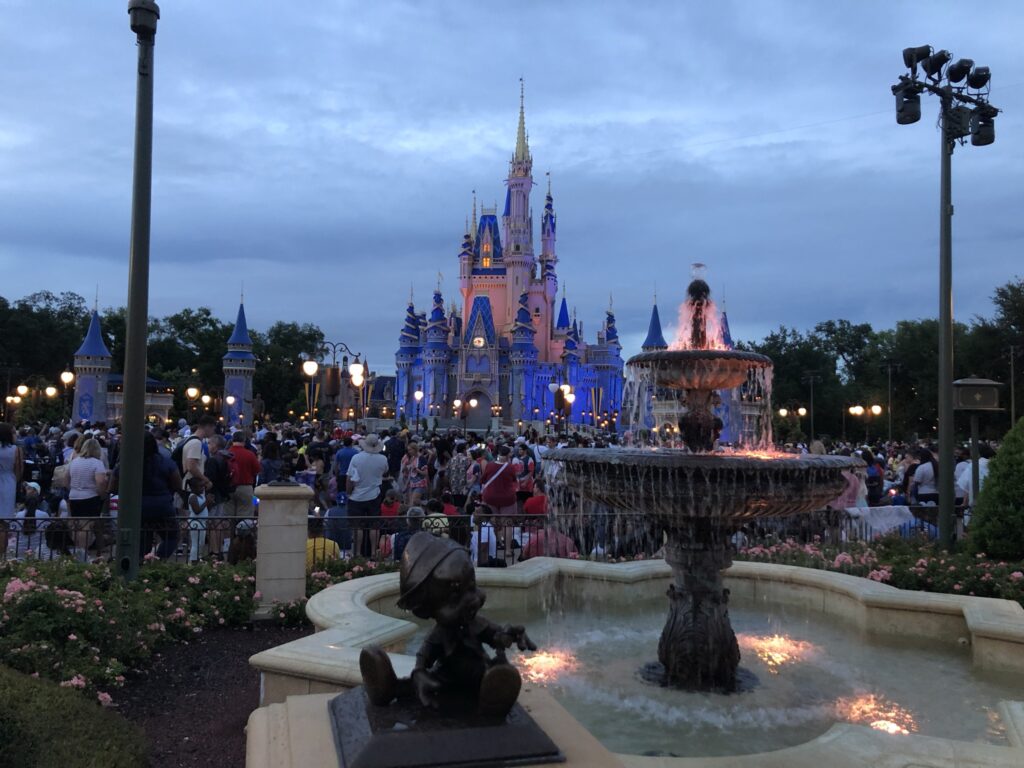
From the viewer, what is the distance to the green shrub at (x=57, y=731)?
356cm

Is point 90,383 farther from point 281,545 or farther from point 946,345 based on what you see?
point 946,345

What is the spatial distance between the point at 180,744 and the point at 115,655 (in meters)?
1.51

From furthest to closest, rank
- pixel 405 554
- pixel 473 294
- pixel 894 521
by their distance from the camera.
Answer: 1. pixel 473 294
2. pixel 894 521
3. pixel 405 554

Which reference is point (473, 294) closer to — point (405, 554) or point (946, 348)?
point (946, 348)

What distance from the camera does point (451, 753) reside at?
8.58ft

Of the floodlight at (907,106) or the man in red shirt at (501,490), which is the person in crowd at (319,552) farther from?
the floodlight at (907,106)

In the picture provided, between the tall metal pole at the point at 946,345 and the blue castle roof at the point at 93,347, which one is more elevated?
the blue castle roof at the point at 93,347

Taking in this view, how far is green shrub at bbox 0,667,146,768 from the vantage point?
3.56 m

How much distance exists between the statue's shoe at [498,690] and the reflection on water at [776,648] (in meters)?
4.48

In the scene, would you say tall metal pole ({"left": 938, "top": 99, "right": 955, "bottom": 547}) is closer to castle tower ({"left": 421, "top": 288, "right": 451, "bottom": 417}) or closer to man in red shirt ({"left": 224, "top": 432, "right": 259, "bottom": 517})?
man in red shirt ({"left": 224, "top": 432, "right": 259, "bottom": 517})

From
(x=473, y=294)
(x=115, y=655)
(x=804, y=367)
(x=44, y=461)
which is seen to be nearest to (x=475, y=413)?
(x=473, y=294)

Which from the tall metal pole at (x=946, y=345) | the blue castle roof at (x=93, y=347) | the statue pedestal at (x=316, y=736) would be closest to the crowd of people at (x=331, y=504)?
the tall metal pole at (x=946, y=345)

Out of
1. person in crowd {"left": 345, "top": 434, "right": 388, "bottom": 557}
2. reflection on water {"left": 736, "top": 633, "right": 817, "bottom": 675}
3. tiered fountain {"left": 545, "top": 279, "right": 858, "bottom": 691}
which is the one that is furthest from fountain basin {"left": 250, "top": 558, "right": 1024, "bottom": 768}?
person in crowd {"left": 345, "top": 434, "right": 388, "bottom": 557}

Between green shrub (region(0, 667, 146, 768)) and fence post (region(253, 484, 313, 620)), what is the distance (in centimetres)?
315
